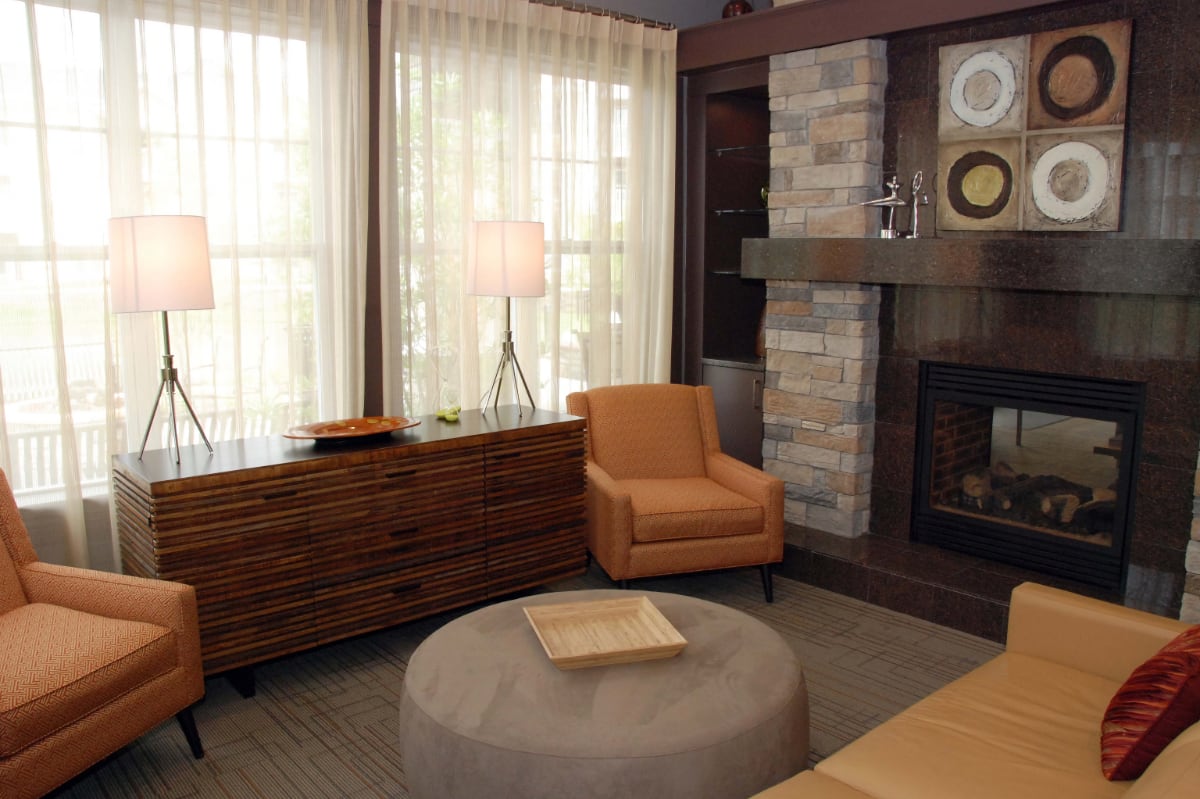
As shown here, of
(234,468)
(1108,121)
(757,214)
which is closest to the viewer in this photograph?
(234,468)

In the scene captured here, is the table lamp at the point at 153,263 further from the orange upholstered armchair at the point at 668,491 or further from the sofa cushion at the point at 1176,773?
the sofa cushion at the point at 1176,773

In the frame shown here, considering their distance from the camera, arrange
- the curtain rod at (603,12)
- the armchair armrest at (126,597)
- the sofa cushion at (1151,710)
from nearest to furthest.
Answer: the sofa cushion at (1151,710), the armchair armrest at (126,597), the curtain rod at (603,12)

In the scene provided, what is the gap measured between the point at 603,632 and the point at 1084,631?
1199 mm

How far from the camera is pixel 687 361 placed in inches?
204

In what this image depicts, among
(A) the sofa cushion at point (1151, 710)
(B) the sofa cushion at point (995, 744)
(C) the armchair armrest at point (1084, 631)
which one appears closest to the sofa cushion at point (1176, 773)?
(A) the sofa cushion at point (1151, 710)

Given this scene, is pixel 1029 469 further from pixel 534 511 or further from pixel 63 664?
pixel 63 664

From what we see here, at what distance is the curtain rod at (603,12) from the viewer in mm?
4398

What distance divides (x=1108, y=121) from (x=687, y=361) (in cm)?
233

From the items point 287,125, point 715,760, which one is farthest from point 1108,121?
point 287,125

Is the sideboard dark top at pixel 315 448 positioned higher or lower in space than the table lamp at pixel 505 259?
lower

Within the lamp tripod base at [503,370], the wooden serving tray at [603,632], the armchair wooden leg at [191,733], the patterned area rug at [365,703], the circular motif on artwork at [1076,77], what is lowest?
the patterned area rug at [365,703]

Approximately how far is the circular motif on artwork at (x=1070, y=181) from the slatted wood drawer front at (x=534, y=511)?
1.99 metres

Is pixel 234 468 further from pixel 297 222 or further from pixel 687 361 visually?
pixel 687 361

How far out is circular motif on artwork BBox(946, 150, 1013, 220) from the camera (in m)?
3.74
